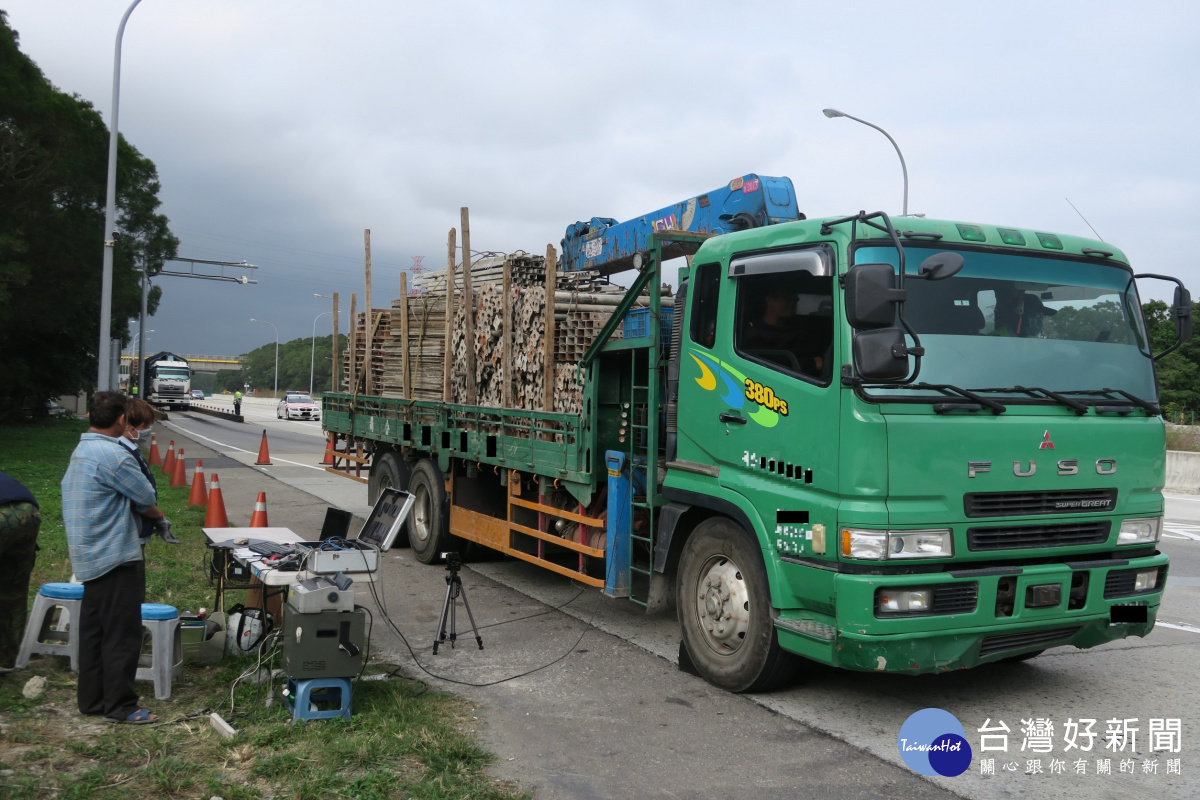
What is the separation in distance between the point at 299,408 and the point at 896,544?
49157 millimetres

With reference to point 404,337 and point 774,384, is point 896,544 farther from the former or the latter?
point 404,337

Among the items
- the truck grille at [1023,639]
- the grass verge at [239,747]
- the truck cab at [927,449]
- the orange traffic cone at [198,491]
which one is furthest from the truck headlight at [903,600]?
the orange traffic cone at [198,491]

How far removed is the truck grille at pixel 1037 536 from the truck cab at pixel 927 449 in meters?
0.01

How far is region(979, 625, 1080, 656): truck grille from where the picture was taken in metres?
4.88

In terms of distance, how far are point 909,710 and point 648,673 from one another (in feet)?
5.28

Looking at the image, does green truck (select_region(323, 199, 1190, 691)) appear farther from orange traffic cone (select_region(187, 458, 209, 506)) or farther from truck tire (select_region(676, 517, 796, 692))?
orange traffic cone (select_region(187, 458, 209, 506))

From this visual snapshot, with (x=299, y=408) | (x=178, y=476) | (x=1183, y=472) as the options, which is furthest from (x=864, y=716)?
(x=299, y=408)

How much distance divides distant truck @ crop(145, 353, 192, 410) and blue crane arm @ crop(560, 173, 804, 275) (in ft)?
181

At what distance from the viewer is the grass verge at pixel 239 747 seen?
4168 mm

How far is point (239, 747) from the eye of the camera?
15.3ft

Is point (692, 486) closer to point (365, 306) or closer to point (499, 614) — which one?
point (499, 614)

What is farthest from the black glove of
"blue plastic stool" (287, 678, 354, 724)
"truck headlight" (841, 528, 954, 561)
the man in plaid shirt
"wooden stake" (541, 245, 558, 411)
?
"truck headlight" (841, 528, 954, 561)

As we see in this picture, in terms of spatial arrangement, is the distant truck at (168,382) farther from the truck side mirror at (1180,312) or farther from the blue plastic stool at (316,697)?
the truck side mirror at (1180,312)

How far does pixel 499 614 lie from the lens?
7.79 metres
